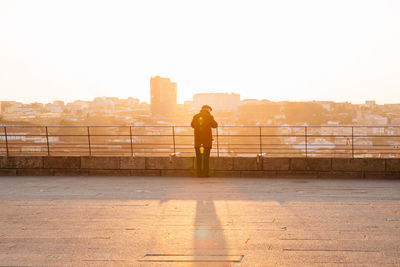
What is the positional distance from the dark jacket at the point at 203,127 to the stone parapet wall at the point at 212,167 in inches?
31.0

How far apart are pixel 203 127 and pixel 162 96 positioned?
1911 centimetres

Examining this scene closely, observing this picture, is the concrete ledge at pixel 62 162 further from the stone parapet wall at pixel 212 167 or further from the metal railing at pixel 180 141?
the metal railing at pixel 180 141

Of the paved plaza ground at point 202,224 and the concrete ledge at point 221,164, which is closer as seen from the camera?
the paved plaza ground at point 202,224

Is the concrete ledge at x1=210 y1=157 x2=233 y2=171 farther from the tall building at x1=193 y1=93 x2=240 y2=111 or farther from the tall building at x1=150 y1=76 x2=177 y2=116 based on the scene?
the tall building at x1=150 y1=76 x2=177 y2=116

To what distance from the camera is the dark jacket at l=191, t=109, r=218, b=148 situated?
10398 mm

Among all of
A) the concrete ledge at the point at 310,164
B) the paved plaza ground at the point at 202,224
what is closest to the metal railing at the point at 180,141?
the concrete ledge at the point at 310,164

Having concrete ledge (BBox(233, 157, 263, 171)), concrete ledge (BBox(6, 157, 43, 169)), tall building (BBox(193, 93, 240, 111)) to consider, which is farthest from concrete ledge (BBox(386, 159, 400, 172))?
tall building (BBox(193, 93, 240, 111))

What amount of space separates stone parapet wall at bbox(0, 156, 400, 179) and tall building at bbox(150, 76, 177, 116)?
38.4 ft

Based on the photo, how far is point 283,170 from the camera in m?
10.7

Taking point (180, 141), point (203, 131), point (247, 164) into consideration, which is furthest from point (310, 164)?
point (180, 141)

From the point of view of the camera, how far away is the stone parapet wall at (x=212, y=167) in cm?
1041

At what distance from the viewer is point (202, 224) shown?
6.06m

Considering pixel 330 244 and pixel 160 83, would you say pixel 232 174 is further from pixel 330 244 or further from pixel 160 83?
pixel 160 83

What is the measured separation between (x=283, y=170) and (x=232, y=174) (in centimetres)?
135
